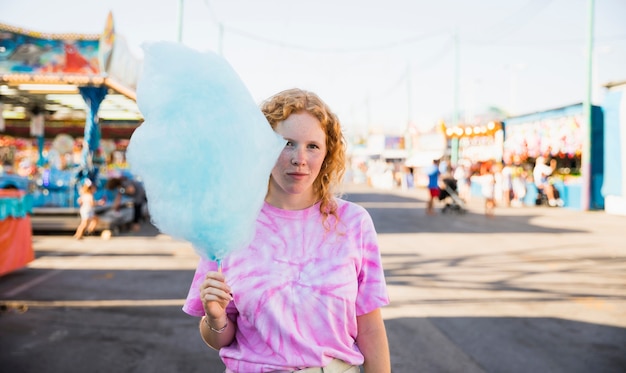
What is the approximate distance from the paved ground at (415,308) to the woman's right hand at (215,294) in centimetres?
242

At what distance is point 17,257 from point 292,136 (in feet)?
21.0

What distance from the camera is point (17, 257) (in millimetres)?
6602

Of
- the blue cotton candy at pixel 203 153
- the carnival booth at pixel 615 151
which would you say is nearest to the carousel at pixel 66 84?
the blue cotton candy at pixel 203 153

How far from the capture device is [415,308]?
5113mm

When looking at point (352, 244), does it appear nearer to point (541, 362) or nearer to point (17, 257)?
point (541, 362)

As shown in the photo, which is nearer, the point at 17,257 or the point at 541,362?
the point at 541,362

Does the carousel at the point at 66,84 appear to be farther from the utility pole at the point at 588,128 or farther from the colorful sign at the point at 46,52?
the utility pole at the point at 588,128

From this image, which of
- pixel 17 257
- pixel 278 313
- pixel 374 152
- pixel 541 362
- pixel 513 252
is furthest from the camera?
pixel 374 152

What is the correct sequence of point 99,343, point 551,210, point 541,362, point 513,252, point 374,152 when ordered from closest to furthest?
point 541,362
point 99,343
point 513,252
point 551,210
point 374,152

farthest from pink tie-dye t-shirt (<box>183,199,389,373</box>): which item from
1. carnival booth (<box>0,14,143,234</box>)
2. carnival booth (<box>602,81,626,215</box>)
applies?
carnival booth (<box>602,81,626,215</box>)

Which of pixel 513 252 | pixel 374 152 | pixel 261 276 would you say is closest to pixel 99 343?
pixel 261 276

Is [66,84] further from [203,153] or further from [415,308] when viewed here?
[203,153]

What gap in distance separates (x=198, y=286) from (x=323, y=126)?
1.99 feet

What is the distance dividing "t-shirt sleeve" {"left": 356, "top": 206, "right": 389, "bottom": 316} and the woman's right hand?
0.41 meters
